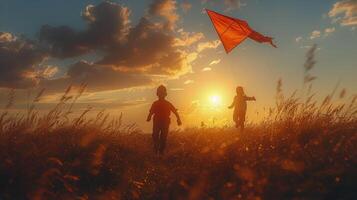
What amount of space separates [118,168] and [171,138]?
Result: 23.4ft

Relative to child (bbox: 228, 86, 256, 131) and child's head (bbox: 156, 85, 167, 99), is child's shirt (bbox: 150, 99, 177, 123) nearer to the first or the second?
child's head (bbox: 156, 85, 167, 99)

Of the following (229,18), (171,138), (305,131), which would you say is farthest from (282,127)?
(171,138)

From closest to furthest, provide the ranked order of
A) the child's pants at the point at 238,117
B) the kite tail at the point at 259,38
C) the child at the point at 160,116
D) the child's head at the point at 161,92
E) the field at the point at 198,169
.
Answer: the field at the point at 198,169, the kite tail at the point at 259,38, the child at the point at 160,116, the child's head at the point at 161,92, the child's pants at the point at 238,117

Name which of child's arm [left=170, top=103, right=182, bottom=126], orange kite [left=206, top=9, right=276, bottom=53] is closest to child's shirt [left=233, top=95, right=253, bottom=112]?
child's arm [left=170, top=103, right=182, bottom=126]

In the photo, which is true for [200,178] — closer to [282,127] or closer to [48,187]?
[48,187]

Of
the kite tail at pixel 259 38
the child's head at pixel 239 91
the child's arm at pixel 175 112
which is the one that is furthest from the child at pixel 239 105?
the kite tail at pixel 259 38

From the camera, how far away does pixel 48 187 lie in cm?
538

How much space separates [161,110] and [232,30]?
106 inches

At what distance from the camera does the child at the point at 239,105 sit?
14.4 metres

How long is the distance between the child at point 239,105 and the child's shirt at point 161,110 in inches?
142

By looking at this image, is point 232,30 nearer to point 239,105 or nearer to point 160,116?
point 160,116

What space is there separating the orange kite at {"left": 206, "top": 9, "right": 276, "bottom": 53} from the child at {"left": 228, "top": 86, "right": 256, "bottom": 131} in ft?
14.1

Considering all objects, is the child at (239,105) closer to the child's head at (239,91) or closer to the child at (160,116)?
the child's head at (239,91)

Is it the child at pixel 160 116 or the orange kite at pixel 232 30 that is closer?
the orange kite at pixel 232 30
